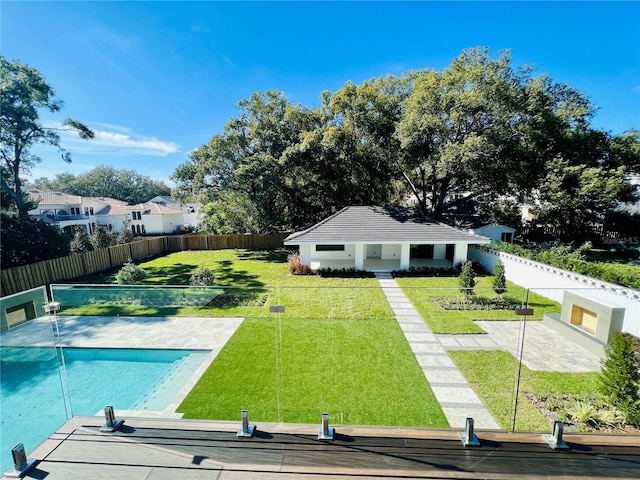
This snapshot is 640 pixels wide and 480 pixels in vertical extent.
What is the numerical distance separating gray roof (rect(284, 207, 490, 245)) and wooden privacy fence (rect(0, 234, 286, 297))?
7904 mm

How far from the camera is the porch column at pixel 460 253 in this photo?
1426 cm

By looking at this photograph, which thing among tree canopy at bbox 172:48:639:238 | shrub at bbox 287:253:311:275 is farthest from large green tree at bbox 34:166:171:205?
shrub at bbox 287:253:311:275

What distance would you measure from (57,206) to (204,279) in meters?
27.1

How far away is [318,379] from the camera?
5.48 m

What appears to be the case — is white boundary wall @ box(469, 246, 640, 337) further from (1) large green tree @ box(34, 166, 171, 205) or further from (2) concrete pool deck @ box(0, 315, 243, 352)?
(1) large green tree @ box(34, 166, 171, 205)

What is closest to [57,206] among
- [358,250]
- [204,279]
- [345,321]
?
[204,279]

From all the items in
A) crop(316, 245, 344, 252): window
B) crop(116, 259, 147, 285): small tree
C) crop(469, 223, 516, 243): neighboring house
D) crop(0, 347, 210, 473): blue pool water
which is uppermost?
crop(469, 223, 516, 243): neighboring house

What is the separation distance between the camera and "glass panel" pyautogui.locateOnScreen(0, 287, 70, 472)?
423 centimetres

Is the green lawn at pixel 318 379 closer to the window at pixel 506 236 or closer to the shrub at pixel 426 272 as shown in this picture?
the shrub at pixel 426 272

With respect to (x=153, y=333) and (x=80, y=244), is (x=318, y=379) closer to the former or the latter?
(x=153, y=333)

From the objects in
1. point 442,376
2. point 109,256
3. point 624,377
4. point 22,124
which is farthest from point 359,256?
point 22,124

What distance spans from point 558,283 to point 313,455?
10814 mm

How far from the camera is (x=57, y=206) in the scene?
27.2 m

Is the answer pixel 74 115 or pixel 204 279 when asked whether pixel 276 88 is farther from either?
pixel 204 279
